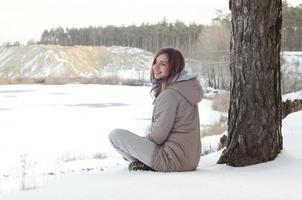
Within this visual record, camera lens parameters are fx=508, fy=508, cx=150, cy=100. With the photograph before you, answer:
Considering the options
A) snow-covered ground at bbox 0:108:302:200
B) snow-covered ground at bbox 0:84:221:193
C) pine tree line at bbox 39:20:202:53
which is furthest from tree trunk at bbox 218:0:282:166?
pine tree line at bbox 39:20:202:53

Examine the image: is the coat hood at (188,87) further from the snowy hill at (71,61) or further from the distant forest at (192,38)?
the snowy hill at (71,61)

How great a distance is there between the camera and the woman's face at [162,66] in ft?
12.9

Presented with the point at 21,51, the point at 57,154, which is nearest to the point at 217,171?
the point at 57,154

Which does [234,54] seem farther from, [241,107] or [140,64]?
[140,64]

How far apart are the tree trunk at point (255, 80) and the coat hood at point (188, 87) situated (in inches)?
22.0

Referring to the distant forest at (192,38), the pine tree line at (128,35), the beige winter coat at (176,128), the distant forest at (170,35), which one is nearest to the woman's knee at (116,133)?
the beige winter coat at (176,128)

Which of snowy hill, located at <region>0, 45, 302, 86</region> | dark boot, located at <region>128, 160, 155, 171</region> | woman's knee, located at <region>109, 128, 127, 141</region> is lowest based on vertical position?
snowy hill, located at <region>0, 45, 302, 86</region>

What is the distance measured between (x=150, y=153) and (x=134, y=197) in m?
0.96

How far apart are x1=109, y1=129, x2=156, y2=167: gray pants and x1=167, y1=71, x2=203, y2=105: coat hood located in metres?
0.45

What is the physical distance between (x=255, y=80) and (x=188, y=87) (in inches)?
26.9

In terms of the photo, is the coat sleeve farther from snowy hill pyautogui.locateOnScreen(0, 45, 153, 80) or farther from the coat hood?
snowy hill pyautogui.locateOnScreen(0, 45, 153, 80)

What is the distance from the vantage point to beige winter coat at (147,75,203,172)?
380 cm

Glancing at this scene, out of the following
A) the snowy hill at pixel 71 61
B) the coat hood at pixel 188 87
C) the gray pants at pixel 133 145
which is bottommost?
the snowy hill at pixel 71 61

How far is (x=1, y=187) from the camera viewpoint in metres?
7.00
